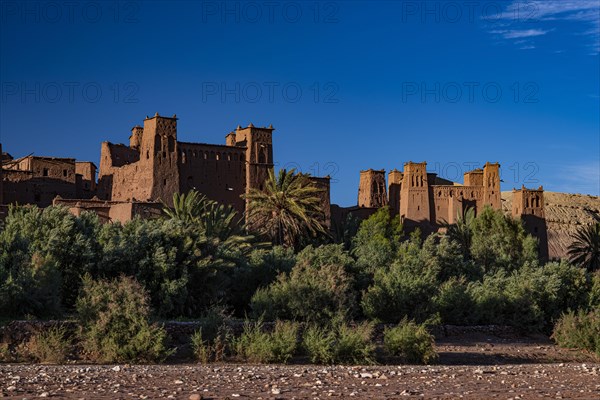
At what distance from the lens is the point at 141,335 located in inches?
810

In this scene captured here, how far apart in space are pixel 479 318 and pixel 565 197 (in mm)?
82900

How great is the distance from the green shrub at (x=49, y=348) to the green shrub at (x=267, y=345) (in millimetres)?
4135

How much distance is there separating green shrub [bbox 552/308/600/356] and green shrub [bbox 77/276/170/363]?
1367 cm

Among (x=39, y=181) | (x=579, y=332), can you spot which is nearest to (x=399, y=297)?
(x=579, y=332)

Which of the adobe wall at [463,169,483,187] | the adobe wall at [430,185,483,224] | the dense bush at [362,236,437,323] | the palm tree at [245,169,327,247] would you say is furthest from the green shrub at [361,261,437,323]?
the adobe wall at [463,169,483,187]

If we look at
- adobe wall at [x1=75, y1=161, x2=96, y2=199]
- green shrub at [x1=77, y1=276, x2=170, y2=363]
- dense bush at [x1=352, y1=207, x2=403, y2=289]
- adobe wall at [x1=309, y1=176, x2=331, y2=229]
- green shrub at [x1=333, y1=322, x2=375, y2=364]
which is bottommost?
green shrub at [x1=333, y1=322, x2=375, y2=364]

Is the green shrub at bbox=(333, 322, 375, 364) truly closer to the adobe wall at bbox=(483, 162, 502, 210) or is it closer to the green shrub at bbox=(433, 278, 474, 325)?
the green shrub at bbox=(433, 278, 474, 325)

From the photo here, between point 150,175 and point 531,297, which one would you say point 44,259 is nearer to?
point 531,297

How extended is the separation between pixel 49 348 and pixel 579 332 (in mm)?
16521

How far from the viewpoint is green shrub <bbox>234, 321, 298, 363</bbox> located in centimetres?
2127

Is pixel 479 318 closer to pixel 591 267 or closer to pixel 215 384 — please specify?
pixel 215 384

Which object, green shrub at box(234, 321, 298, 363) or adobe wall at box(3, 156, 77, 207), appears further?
adobe wall at box(3, 156, 77, 207)

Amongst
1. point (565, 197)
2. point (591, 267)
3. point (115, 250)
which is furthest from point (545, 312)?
point (565, 197)

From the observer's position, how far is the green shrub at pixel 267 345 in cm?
2127
